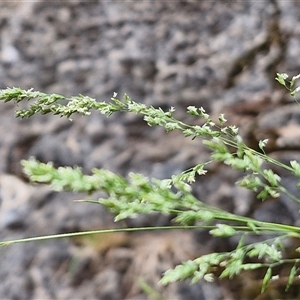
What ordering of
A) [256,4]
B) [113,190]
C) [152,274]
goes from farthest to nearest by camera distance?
[256,4] → [152,274] → [113,190]

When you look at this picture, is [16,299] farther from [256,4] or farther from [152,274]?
[256,4]

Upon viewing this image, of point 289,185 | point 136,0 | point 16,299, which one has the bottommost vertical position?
point 16,299

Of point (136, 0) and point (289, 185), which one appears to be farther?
point (136, 0)

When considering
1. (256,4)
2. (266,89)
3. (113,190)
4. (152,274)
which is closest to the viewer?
(113,190)

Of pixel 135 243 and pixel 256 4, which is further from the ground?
pixel 256 4

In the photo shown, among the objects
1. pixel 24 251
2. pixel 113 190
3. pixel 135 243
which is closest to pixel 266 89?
pixel 135 243

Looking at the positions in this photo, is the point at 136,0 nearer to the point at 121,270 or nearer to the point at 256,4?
the point at 256,4
